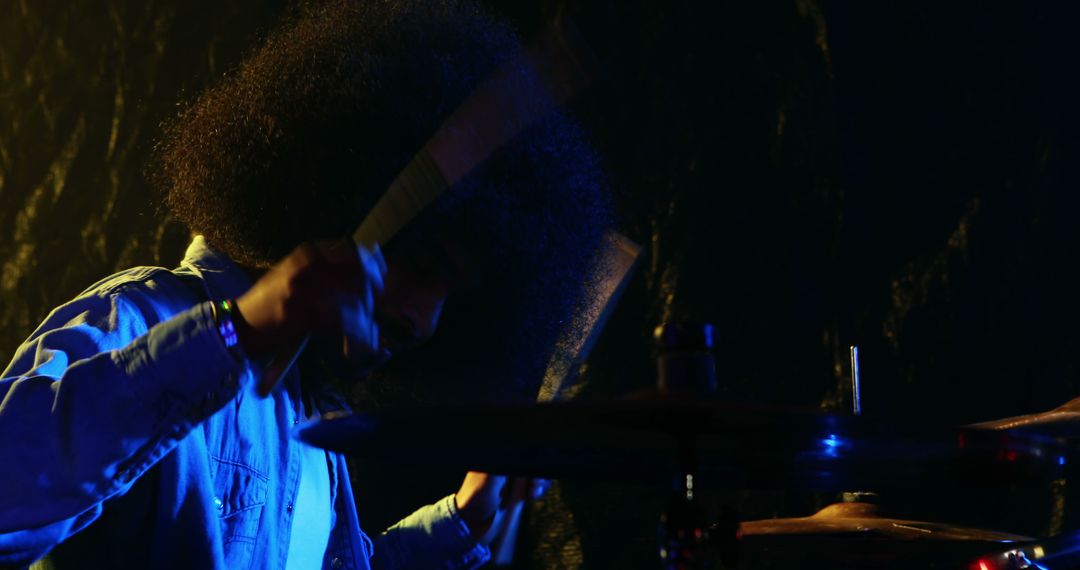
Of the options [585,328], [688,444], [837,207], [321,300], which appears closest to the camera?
[321,300]

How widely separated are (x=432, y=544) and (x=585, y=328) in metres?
0.47

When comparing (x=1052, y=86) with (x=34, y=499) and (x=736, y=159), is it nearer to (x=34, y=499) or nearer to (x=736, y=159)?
(x=736, y=159)

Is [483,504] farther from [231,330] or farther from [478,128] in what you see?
[231,330]

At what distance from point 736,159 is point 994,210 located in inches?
21.5

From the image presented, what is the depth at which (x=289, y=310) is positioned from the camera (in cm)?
99

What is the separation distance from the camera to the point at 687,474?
1.15m

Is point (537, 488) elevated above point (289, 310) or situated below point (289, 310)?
below

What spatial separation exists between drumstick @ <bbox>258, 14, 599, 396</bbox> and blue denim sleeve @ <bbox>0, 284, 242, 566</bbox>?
1.06 ft

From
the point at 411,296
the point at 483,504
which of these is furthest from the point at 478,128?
the point at 483,504

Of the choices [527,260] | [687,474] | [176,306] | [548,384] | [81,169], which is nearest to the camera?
[687,474]

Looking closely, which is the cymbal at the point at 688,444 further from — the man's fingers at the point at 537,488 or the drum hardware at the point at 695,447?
the man's fingers at the point at 537,488

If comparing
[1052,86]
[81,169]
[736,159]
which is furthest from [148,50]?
[1052,86]

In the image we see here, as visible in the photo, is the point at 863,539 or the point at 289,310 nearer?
the point at 289,310

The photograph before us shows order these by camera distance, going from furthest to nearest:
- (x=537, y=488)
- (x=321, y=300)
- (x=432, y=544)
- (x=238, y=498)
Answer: (x=432, y=544) → (x=537, y=488) → (x=238, y=498) → (x=321, y=300)
